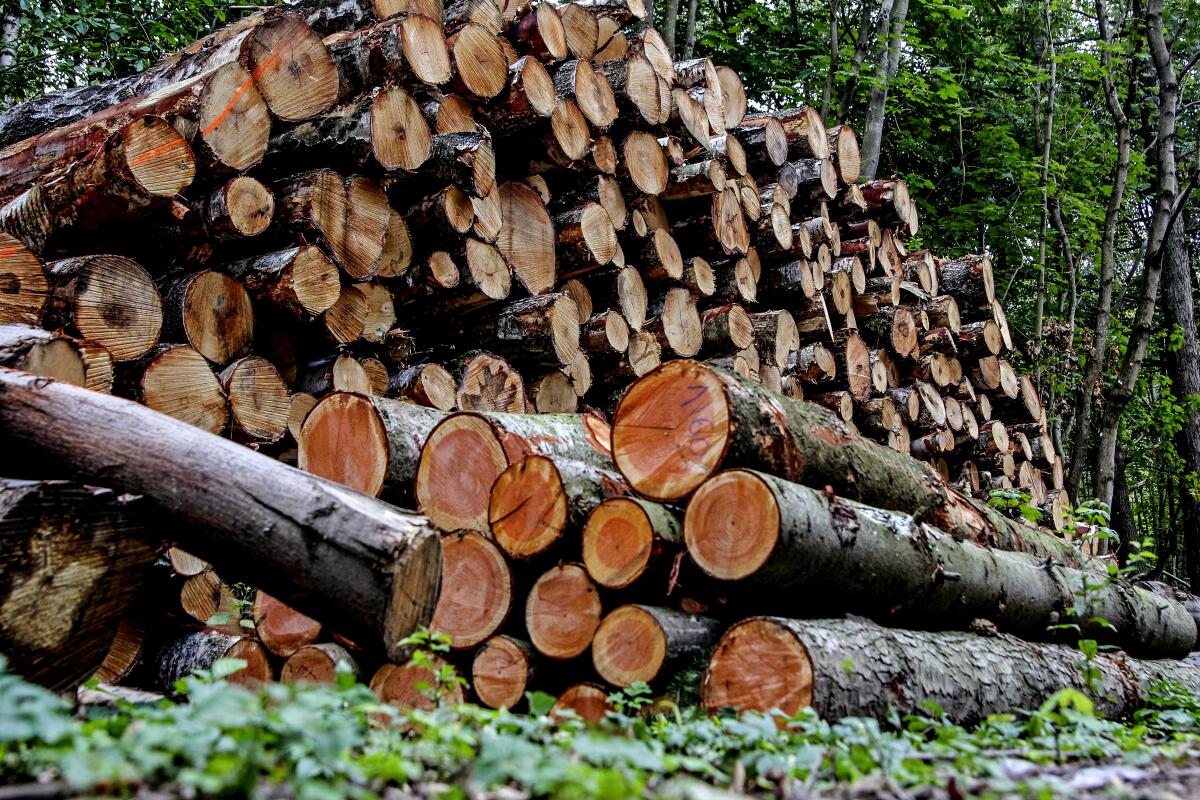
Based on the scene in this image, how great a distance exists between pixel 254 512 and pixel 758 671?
1488mm

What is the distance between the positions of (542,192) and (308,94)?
1483 mm

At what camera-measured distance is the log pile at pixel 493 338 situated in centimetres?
307

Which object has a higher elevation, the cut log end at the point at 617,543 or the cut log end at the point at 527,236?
the cut log end at the point at 527,236

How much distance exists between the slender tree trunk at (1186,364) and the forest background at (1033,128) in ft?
0.08

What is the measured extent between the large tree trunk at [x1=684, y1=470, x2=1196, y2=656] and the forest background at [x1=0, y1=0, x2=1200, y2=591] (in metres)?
3.98

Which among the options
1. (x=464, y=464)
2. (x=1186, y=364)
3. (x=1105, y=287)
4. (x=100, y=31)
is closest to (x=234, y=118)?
(x=464, y=464)

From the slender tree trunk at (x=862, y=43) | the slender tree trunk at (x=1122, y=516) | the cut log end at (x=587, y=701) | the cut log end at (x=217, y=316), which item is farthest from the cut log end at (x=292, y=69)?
the slender tree trunk at (x=1122, y=516)

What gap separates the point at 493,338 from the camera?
16.0ft

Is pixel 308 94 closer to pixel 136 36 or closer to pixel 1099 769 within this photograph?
pixel 1099 769

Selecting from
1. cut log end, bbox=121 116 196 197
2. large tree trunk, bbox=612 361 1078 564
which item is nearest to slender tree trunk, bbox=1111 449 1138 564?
large tree trunk, bbox=612 361 1078 564

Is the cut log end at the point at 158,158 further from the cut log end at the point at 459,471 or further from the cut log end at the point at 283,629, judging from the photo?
the cut log end at the point at 283,629

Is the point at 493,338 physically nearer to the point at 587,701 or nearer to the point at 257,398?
the point at 257,398

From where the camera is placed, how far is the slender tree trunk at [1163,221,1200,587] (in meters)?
11.2

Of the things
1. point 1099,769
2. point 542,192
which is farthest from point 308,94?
point 1099,769
